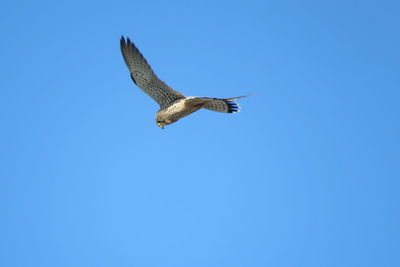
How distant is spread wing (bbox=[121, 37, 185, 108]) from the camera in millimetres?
9398

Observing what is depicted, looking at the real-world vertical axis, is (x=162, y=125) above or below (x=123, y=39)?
below

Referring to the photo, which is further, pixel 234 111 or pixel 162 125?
pixel 162 125

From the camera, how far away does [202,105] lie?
9.60 meters

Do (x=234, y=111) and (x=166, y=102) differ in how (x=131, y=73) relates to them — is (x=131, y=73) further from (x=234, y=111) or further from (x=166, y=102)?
(x=234, y=111)

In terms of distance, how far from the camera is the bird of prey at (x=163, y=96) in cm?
933

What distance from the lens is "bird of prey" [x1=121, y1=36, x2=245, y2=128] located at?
933 cm

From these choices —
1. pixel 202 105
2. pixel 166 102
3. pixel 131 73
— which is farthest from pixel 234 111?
pixel 131 73

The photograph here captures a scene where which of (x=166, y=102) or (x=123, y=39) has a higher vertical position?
(x=123, y=39)

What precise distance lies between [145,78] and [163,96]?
0.58 m

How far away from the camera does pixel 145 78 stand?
9.74 metres

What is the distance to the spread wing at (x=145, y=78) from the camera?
30.8ft

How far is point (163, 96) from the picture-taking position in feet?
32.6

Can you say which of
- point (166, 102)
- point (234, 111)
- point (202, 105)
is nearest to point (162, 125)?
point (166, 102)

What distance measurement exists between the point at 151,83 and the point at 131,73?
0.51 metres
